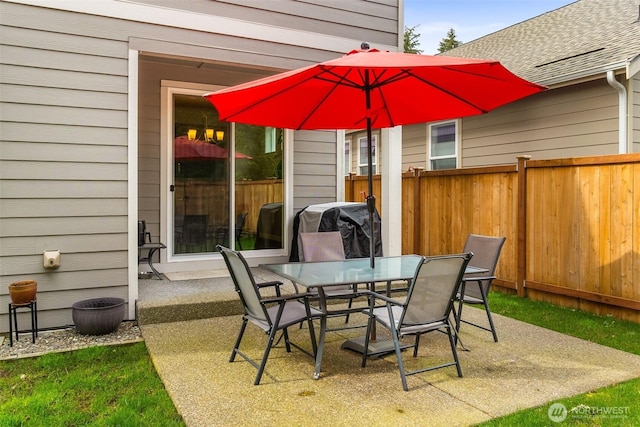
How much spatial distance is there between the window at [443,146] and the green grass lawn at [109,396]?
5.92m

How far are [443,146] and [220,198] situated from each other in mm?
5390

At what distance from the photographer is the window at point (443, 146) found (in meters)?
9.52

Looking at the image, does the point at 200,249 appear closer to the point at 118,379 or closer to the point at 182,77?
the point at 182,77

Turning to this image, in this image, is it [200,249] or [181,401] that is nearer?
[181,401]

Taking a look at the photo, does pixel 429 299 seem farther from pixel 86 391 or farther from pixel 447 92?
pixel 86 391

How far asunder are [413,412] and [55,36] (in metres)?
4.27

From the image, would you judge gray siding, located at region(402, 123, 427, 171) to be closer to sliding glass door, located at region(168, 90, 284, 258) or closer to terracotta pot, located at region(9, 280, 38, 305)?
sliding glass door, located at region(168, 90, 284, 258)

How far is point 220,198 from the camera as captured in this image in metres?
6.14

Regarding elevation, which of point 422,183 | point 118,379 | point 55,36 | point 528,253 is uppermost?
point 55,36

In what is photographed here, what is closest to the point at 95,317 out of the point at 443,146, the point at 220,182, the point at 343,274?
the point at 343,274

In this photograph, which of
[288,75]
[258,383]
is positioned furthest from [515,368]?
[288,75]

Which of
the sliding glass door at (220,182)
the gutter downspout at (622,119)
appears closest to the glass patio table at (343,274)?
the sliding glass door at (220,182)

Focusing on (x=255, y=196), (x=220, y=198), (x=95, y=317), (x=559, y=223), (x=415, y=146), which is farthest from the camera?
(x=415, y=146)

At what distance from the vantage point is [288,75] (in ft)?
9.98
